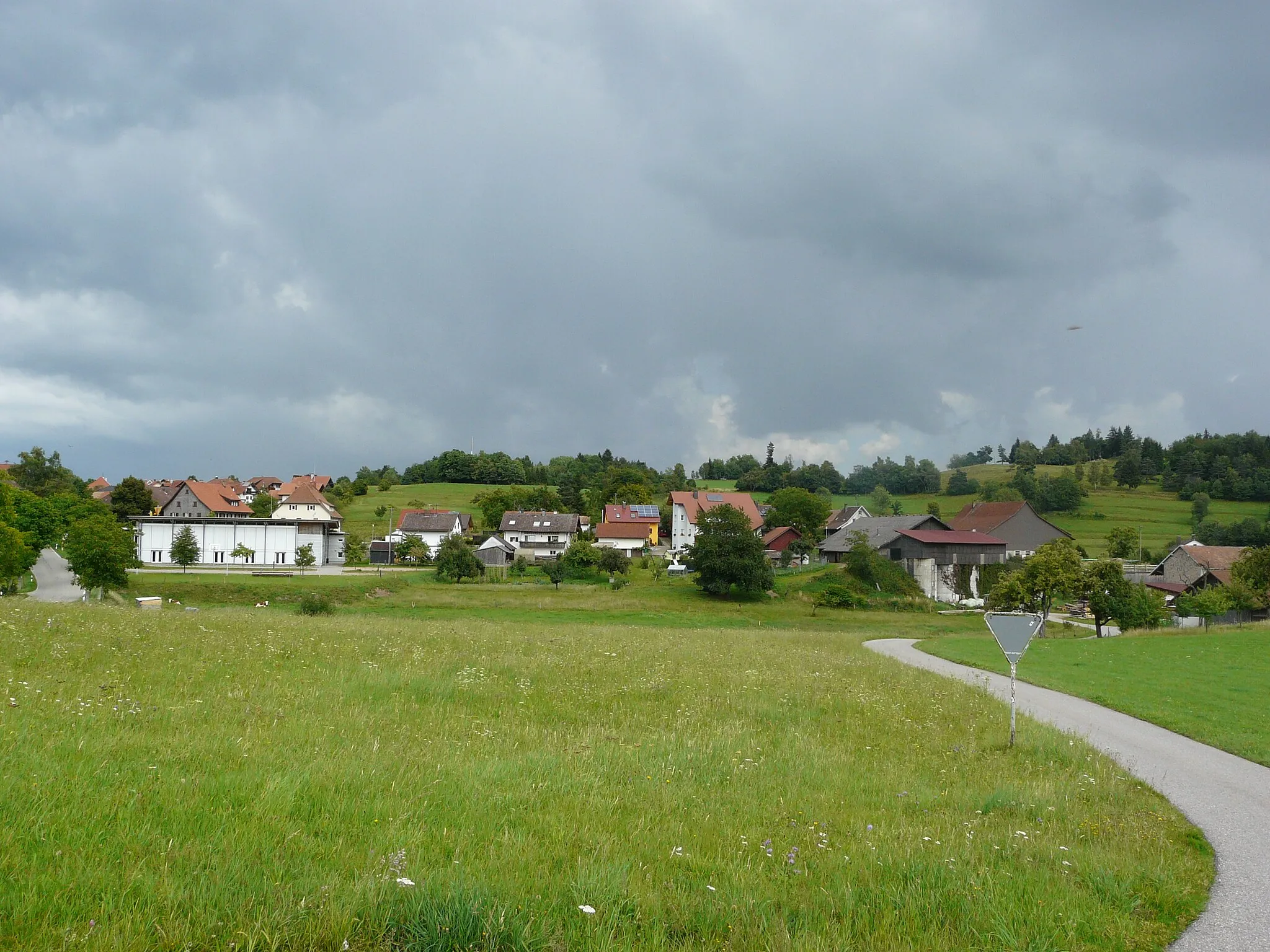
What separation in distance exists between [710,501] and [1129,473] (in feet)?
307

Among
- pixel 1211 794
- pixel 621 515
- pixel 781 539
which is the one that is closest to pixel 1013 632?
pixel 1211 794

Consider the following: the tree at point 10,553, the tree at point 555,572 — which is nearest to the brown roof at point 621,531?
the tree at point 555,572

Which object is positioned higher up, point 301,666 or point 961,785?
point 301,666

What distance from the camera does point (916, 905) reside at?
6.27 meters

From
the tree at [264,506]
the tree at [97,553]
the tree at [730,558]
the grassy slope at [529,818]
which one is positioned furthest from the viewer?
the tree at [264,506]

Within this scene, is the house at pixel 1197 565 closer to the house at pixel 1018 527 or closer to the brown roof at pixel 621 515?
the house at pixel 1018 527

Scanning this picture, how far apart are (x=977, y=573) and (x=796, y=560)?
82.5 ft

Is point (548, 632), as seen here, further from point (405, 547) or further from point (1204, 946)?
point (405, 547)

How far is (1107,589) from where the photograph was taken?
5488cm

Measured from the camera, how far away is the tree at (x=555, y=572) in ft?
251

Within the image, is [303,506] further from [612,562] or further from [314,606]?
[314,606]

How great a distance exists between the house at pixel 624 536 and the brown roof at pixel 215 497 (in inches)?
2160

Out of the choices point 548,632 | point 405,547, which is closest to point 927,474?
point 405,547

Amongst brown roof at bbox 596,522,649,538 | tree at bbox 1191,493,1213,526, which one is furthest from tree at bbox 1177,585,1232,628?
tree at bbox 1191,493,1213,526
